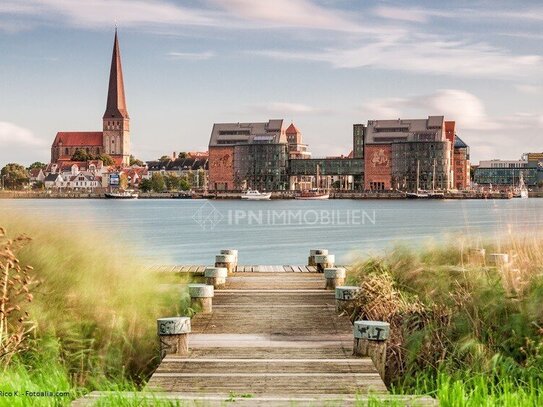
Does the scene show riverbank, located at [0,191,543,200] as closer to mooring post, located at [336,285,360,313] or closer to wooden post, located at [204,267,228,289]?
wooden post, located at [204,267,228,289]

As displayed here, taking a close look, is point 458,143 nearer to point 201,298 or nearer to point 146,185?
point 146,185

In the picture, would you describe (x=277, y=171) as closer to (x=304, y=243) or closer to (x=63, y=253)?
(x=304, y=243)

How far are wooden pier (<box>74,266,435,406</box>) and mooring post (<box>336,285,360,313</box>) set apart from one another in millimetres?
129

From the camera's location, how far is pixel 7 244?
6.73 meters

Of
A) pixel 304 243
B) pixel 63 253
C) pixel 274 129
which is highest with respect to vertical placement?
pixel 274 129

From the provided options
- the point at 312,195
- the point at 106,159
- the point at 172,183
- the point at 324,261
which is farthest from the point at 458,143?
the point at 324,261

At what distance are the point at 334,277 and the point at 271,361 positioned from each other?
4.13 meters

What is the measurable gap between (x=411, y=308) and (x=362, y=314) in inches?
22.6

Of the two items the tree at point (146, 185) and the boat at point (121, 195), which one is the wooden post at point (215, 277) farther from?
the tree at point (146, 185)

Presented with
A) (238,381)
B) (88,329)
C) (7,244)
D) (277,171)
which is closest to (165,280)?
(88,329)

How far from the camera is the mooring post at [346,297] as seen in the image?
8.62 m

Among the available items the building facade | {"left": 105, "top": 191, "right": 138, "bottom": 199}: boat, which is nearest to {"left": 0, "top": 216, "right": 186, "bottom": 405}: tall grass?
the building facade

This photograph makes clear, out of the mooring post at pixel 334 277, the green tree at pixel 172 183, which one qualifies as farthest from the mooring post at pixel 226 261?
the green tree at pixel 172 183

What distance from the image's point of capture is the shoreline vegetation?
6328 mm
